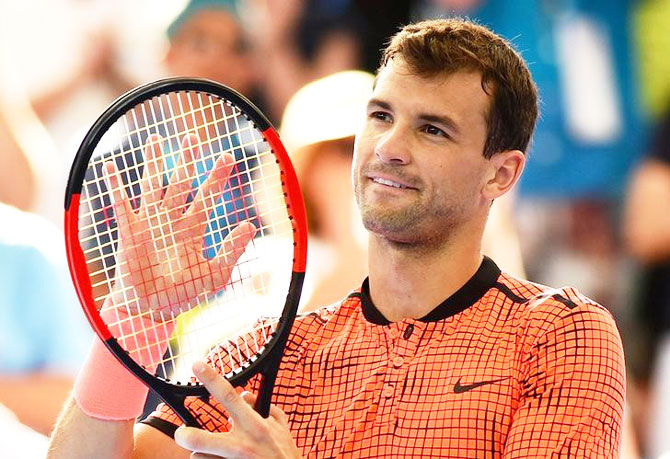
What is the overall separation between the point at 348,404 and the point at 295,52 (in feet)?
10.7

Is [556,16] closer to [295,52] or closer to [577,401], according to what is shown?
[295,52]

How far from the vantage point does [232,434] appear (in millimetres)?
1996

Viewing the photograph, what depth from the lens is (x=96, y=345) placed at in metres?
2.21

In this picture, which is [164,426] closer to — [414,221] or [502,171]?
[414,221]

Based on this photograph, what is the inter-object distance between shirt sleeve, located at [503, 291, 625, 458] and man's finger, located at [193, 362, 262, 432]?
425 mm

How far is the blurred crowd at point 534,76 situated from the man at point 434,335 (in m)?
2.39

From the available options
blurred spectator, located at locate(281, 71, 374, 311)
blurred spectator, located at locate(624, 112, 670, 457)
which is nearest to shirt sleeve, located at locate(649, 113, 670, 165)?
blurred spectator, located at locate(624, 112, 670, 457)

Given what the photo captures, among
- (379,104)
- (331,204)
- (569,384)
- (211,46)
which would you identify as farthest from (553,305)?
(211,46)

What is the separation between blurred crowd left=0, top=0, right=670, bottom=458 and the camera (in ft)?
16.3

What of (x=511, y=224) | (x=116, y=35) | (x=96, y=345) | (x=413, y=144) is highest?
(x=116, y=35)

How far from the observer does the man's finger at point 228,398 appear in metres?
1.97

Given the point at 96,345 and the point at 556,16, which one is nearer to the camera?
the point at 96,345

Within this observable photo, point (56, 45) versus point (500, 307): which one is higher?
point (56, 45)

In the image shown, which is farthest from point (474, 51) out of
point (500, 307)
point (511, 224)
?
point (511, 224)
